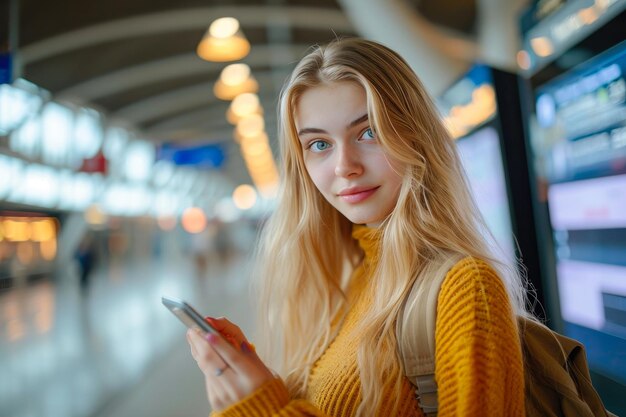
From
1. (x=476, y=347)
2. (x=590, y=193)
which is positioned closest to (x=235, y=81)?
(x=590, y=193)

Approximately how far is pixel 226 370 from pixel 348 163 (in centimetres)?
72

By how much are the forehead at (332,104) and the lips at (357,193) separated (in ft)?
0.70

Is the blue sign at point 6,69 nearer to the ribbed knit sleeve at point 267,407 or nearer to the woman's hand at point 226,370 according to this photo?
the woman's hand at point 226,370

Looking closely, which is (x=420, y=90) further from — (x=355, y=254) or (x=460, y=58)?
(x=460, y=58)

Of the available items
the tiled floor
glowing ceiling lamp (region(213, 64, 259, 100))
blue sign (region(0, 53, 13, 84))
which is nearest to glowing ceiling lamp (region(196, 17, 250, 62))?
glowing ceiling lamp (region(213, 64, 259, 100))

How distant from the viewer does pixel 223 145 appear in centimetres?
1958

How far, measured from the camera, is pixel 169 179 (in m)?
37.1

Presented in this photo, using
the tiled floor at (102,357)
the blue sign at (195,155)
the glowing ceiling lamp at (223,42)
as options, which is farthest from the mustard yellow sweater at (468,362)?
the blue sign at (195,155)

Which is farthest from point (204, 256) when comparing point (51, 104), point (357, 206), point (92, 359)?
point (357, 206)

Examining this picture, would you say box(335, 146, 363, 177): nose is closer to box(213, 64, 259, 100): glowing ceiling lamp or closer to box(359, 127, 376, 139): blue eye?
box(359, 127, 376, 139): blue eye

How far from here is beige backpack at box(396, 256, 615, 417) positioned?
1393mm

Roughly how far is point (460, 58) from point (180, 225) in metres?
37.0

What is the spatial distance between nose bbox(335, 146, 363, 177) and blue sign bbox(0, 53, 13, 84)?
292cm

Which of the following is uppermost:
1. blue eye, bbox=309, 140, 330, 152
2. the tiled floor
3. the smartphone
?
blue eye, bbox=309, 140, 330, 152
